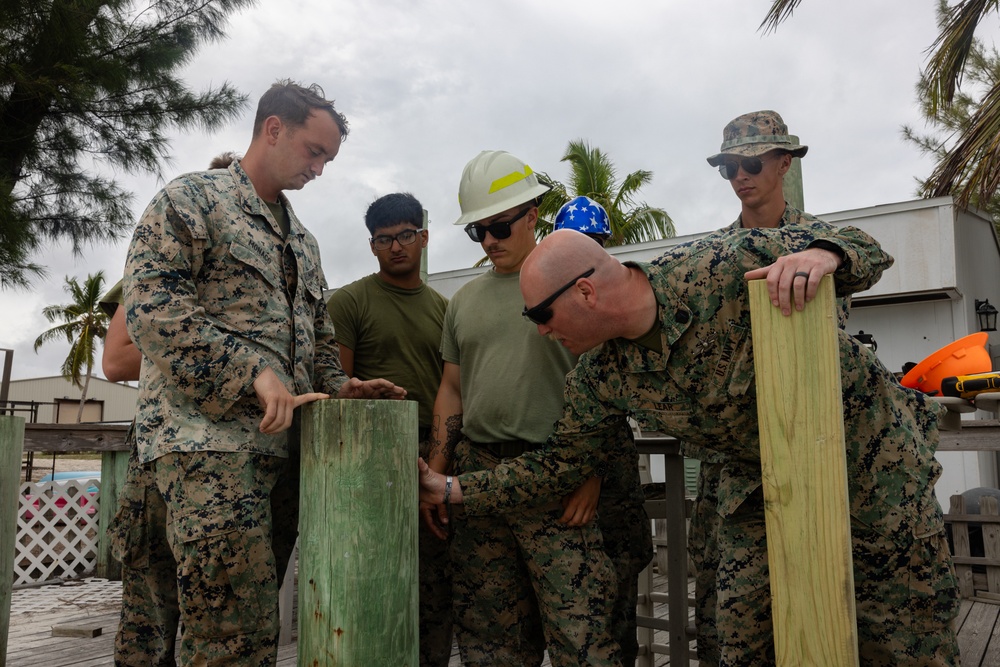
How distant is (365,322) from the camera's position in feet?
10.2

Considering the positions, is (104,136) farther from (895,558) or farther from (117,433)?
(895,558)

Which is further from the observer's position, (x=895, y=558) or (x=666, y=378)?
(x=666, y=378)

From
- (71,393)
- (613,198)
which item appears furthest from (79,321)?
(613,198)

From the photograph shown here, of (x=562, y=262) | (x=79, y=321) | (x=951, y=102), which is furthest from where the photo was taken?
(x=79, y=321)

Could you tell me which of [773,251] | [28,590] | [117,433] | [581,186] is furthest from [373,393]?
[581,186]

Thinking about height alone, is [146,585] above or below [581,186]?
below

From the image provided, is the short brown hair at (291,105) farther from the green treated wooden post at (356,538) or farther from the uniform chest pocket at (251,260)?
the green treated wooden post at (356,538)

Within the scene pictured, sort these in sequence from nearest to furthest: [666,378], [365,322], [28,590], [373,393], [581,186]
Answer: [666,378], [373,393], [365,322], [28,590], [581,186]

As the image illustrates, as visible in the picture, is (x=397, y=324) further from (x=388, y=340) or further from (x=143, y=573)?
(x=143, y=573)

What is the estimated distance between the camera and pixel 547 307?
83.6 inches

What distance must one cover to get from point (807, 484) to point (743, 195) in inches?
71.7

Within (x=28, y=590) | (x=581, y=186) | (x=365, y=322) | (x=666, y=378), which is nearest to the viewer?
(x=666, y=378)

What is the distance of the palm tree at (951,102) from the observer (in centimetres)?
889

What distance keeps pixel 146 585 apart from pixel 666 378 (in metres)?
1.51
